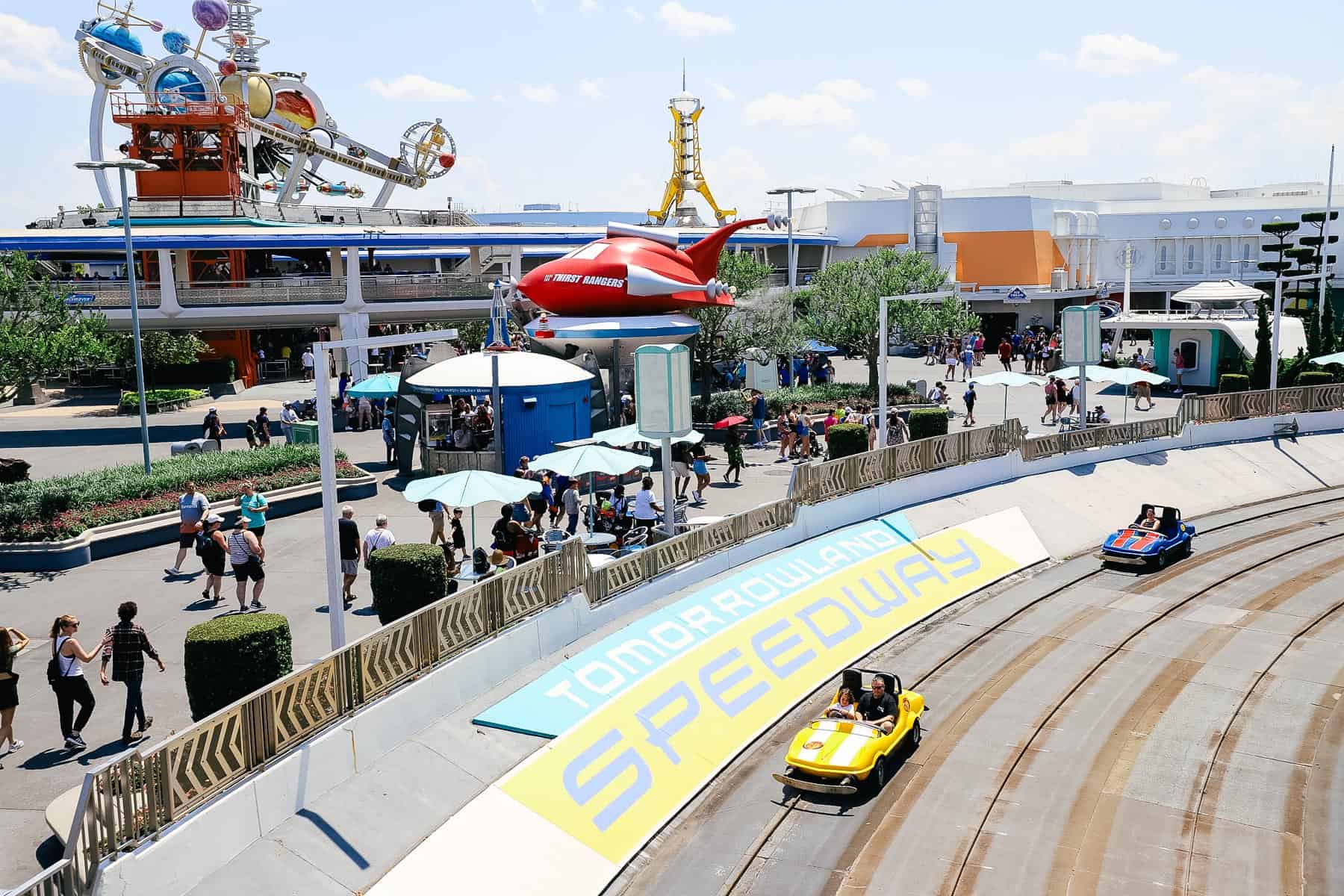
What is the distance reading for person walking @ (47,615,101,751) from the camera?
12.9 metres

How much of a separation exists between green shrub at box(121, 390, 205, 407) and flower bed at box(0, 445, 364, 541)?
45.3ft

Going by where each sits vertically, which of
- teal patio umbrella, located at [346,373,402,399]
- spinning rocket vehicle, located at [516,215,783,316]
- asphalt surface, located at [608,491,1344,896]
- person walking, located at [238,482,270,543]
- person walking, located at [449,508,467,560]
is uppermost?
spinning rocket vehicle, located at [516,215,783,316]

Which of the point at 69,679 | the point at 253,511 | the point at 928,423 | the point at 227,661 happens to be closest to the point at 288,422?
the point at 253,511

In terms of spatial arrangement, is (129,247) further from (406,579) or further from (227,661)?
(227,661)

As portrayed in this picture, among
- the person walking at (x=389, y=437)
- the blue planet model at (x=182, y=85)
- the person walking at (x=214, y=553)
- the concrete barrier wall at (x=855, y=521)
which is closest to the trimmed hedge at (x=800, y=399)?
the person walking at (x=389, y=437)

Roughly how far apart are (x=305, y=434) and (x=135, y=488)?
6.80 meters

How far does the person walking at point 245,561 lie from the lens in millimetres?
17828

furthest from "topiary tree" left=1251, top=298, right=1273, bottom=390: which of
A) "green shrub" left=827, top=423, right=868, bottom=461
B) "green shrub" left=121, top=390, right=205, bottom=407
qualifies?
"green shrub" left=121, top=390, right=205, bottom=407

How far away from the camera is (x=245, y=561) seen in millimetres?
17875

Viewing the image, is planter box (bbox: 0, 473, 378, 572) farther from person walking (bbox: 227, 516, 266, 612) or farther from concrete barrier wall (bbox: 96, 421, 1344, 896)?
concrete barrier wall (bbox: 96, 421, 1344, 896)

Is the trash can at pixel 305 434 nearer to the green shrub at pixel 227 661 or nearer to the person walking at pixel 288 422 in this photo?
the person walking at pixel 288 422

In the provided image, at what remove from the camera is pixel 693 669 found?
16.4 metres

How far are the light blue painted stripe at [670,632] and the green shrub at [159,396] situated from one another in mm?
27773

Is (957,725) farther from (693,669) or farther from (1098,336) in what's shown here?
(1098,336)
